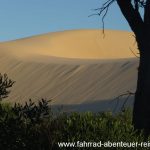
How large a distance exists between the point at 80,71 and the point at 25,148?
115ft

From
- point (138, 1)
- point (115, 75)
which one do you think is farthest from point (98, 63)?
point (138, 1)

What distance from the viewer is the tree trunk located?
27.5 feet

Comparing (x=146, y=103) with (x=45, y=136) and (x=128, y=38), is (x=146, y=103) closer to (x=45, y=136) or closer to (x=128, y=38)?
(x=45, y=136)

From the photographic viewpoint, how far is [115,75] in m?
37.9

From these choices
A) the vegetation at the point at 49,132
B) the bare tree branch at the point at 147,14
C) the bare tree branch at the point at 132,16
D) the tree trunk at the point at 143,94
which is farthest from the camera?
the bare tree branch at the point at 132,16

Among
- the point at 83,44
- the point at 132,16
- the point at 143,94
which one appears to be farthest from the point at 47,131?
the point at 83,44

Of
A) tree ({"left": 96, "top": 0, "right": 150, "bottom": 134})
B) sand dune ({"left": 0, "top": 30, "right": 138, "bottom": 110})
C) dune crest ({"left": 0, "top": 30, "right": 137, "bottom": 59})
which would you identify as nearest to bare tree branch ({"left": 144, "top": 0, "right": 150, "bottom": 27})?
tree ({"left": 96, "top": 0, "right": 150, "bottom": 134})

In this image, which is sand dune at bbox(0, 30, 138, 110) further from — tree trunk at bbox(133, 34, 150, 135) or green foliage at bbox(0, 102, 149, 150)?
green foliage at bbox(0, 102, 149, 150)

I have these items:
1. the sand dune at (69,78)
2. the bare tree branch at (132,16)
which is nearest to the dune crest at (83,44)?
the sand dune at (69,78)

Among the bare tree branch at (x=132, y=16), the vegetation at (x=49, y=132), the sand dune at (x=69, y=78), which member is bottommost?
the sand dune at (x=69, y=78)

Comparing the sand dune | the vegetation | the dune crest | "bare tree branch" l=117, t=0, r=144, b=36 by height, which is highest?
"bare tree branch" l=117, t=0, r=144, b=36

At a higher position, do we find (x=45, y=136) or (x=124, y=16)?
(x=124, y=16)

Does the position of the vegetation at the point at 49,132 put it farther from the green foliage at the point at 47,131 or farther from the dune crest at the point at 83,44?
the dune crest at the point at 83,44

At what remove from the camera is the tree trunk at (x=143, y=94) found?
838 centimetres
